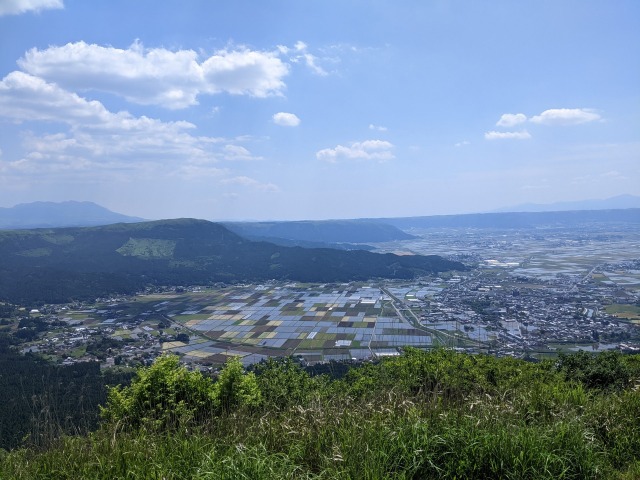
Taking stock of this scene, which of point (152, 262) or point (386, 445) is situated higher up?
point (386, 445)

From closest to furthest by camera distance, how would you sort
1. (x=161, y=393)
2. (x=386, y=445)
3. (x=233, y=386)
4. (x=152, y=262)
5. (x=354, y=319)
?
(x=386, y=445) → (x=161, y=393) → (x=233, y=386) → (x=354, y=319) → (x=152, y=262)

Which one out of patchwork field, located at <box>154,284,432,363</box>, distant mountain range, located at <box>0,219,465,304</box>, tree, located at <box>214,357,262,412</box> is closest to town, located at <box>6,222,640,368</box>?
patchwork field, located at <box>154,284,432,363</box>

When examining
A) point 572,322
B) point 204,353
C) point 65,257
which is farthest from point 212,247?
point 572,322

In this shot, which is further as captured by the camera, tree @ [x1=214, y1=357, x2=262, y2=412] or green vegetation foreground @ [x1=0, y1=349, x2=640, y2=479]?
tree @ [x1=214, y1=357, x2=262, y2=412]


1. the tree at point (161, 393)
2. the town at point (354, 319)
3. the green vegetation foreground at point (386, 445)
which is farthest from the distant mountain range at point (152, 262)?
the green vegetation foreground at point (386, 445)

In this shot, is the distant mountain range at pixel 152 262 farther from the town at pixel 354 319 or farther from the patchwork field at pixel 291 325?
the patchwork field at pixel 291 325

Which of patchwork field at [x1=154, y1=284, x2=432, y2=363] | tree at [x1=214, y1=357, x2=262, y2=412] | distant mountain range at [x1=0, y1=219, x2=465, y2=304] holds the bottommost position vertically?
patchwork field at [x1=154, y1=284, x2=432, y2=363]

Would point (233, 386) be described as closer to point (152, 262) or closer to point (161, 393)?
point (161, 393)

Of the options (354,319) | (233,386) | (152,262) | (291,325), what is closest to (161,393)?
(233,386)

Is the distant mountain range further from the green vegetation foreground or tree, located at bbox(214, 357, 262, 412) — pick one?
the green vegetation foreground
